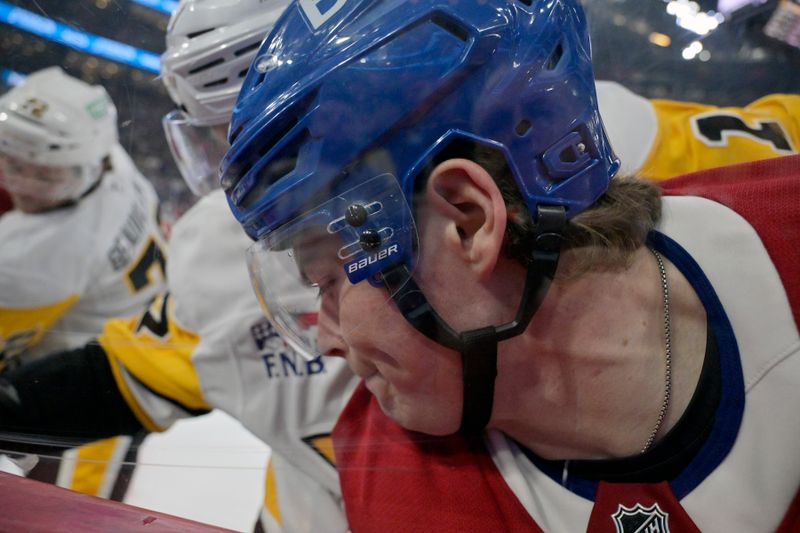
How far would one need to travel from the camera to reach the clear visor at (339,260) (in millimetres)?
612

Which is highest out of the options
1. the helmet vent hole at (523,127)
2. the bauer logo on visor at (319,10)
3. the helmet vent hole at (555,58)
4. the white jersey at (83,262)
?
the bauer logo on visor at (319,10)

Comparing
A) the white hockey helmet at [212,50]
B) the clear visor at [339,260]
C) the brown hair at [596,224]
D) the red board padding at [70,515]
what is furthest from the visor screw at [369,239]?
the white hockey helmet at [212,50]

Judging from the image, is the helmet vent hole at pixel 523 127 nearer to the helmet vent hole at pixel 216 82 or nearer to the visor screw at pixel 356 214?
the visor screw at pixel 356 214

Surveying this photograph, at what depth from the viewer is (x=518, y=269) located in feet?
2.18

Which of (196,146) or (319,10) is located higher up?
(319,10)

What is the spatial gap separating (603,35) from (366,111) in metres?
0.60

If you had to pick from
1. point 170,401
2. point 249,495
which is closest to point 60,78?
Result: point 170,401

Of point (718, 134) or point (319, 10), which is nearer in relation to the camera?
point (319, 10)

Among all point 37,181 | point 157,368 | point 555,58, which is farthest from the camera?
point 37,181

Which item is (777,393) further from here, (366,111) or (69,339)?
(69,339)

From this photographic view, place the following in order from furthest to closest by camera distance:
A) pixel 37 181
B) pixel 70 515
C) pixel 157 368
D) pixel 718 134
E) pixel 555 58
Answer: pixel 37 181 → pixel 157 368 → pixel 718 134 → pixel 555 58 → pixel 70 515

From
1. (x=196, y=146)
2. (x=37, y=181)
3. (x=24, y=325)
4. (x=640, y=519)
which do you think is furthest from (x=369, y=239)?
(x=37, y=181)

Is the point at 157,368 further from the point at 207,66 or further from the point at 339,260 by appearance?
the point at 339,260

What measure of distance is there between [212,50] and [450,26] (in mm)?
550
